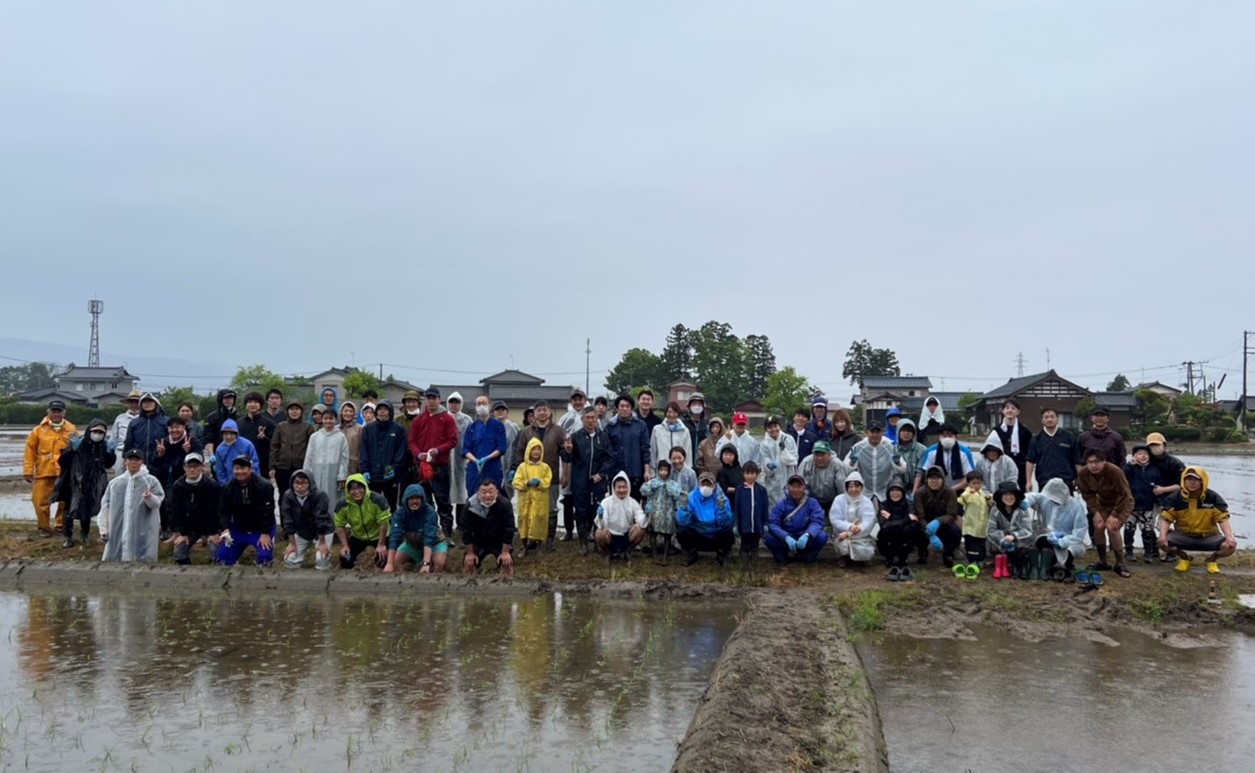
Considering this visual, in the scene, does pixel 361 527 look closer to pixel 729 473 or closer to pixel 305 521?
pixel 305 521

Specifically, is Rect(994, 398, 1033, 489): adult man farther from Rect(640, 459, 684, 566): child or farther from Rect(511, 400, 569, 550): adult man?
Rect(511, 400, 569, 550): adult man

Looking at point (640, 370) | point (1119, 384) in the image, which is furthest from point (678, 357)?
point (1119, 384)

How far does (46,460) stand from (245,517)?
3.34 meters

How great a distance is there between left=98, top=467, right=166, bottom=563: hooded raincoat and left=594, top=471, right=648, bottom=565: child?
171 inches

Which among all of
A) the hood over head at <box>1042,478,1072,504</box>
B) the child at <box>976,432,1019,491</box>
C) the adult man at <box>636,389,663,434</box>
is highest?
the adult man at <box>636,389,663,434</box>

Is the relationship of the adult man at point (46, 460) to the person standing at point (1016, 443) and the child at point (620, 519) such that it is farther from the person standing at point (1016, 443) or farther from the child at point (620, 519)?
the person standing at point (1016, 443)

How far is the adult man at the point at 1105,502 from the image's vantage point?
31.5ft

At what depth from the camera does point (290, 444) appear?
10469 millimetres

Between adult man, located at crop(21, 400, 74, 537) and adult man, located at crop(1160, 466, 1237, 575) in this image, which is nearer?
adult man, located at crop(1160, 466, 1237, 575)

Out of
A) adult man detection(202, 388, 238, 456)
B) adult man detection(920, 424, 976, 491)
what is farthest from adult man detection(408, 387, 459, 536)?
adult man detection(920, 424, 976, 491)

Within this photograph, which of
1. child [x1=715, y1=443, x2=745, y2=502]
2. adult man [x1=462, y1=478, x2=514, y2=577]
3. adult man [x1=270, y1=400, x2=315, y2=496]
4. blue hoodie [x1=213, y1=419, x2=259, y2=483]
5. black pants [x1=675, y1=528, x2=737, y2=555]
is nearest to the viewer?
adult man [x1=462, y1=478, x2=514, y2=577]

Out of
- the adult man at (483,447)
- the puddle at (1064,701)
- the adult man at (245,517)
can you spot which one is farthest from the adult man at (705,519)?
the adult man at (245,517)

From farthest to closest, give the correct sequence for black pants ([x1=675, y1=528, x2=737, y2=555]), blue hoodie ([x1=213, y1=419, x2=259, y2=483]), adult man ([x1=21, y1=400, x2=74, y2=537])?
adult man ([x1=21, y1=400, x2=74, y2=537]), blue hoodie ([x1=213, y1=419, x2=259, y2=483]), black pants ([x1=675, y1=528, x2=737, y2=555])

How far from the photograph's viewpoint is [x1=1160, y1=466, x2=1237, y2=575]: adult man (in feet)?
31.7
